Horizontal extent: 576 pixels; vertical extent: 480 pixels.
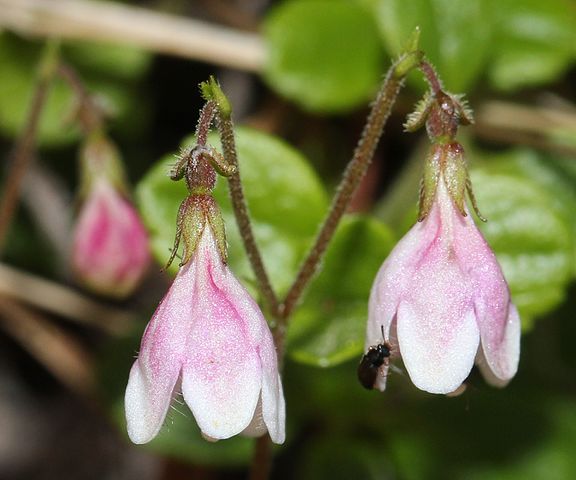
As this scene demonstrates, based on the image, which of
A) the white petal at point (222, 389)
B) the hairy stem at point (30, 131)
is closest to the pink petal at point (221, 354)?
the white petal at point (222, 389)

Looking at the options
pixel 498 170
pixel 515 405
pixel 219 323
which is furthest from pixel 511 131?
pixel 219 323

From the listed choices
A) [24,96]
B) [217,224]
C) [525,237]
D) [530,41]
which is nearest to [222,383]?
[217,224]

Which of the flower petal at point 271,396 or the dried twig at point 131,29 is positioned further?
the dried twig at point 131,29

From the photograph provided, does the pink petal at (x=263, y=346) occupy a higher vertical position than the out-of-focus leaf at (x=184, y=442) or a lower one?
higher

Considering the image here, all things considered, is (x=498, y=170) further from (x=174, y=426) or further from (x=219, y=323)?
(x=219, y=323)

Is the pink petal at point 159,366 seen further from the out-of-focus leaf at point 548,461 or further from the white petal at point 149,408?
the out-of-focus leaf at point 548,461
